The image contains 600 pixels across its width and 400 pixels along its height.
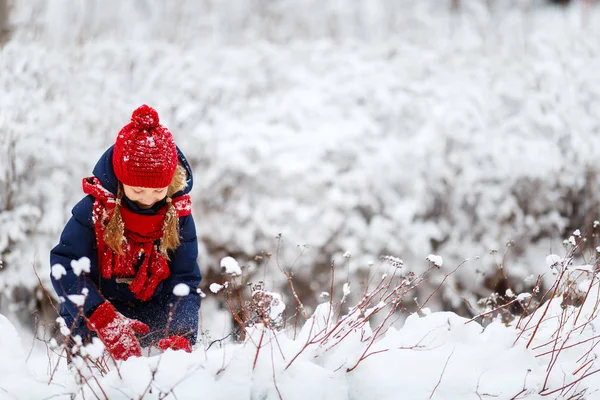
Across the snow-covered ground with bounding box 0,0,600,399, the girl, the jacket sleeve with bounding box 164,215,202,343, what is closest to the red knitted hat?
the girl

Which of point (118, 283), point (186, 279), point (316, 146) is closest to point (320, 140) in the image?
point (316, 146)

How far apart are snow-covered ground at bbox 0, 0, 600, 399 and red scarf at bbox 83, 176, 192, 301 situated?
1.51m

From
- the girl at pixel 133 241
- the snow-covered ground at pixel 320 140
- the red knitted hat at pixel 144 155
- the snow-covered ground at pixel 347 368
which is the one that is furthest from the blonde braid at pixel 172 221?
the snow-covered ground at pixel 320 140

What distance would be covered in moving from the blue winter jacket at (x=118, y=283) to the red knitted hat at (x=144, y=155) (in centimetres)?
13

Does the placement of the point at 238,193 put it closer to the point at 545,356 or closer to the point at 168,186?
the point at 168,186

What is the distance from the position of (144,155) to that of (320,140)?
3701 mm

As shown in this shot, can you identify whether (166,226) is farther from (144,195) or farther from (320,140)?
(320,140)

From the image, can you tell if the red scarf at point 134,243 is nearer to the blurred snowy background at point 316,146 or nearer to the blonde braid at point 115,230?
the blonde braid at point 115,230

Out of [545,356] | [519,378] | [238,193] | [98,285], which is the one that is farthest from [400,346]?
[238,193]

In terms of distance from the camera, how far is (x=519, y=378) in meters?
1.93

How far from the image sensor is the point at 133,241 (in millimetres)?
2053

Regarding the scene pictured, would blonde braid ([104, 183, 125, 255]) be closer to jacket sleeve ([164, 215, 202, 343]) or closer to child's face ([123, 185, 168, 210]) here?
child's face ([123, 185, 168, 210])

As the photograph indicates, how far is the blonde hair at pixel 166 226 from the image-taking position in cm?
196

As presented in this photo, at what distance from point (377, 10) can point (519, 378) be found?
7.55 metres
